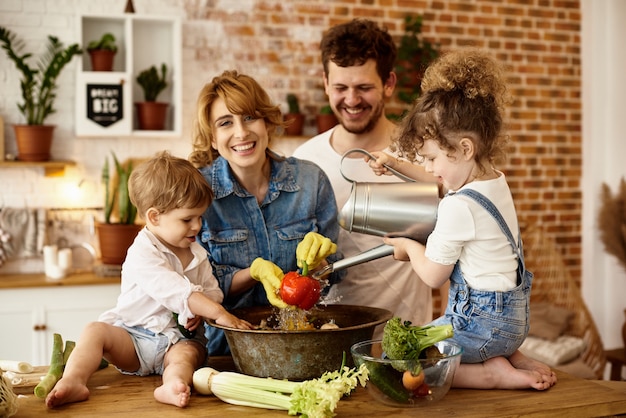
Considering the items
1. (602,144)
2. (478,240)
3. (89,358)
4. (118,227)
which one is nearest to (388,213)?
(478,240)

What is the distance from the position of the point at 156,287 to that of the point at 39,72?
2.77 m

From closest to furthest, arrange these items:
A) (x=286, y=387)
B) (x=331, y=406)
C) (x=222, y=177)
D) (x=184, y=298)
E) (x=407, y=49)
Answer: (x=331, y=406) < (x=286, y=387) < (x=184, y=298) < (x=222, y=177) < (x=407, y=49)

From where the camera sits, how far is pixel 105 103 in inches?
165

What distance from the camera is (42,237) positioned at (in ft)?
13.8

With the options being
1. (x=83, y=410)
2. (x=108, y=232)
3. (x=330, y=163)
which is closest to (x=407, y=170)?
(x=330, y=163)

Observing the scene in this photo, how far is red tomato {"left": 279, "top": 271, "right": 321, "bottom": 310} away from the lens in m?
1.83

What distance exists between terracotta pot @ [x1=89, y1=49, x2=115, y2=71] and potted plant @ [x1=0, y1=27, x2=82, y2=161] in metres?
0.08

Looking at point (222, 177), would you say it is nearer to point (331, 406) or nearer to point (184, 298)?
point (184, 298)

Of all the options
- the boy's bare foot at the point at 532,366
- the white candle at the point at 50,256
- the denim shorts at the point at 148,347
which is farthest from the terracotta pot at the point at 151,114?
the boy's bare foot at the point at 532,366

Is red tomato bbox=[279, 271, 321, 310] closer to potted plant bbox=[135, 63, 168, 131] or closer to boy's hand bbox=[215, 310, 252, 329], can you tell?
boy's hand bbox=[215, 310, 252, 329]

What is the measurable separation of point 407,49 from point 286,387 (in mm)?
3433

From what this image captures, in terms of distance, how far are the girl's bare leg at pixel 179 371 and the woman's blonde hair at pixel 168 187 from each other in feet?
1.24

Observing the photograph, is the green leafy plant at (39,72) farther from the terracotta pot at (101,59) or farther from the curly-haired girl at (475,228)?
the curly-haired girl at (475,228)

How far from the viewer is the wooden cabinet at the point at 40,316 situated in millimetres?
3844
